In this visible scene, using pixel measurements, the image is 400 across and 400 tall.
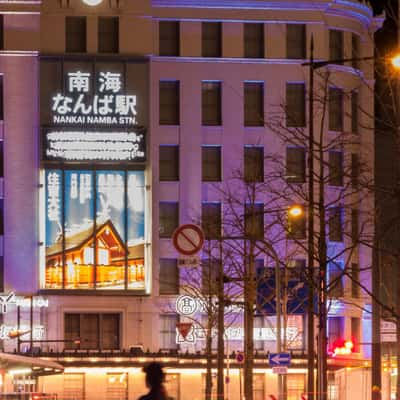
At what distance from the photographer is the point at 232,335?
272 feet

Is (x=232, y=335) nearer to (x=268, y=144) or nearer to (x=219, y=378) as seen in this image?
(x=268, y=144)

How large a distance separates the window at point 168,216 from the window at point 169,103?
4.77 metres

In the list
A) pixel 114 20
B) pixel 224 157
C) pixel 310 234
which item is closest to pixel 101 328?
pixel 224 157

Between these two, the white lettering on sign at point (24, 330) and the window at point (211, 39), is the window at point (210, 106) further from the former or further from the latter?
the white lettering on sign at point (24, 330)

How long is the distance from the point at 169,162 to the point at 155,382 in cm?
6720

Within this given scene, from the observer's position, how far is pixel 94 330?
83688mm

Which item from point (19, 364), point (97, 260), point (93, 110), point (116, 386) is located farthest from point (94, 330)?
point (19, 364)

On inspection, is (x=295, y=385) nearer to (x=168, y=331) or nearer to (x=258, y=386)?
(x=258, y=386)

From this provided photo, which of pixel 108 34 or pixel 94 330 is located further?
pixel 108 34

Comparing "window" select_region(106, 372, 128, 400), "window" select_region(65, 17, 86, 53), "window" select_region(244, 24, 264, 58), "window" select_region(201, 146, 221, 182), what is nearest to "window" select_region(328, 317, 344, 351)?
"window" select_region(201, 146, 221, 182)

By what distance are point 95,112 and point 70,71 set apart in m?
2.91

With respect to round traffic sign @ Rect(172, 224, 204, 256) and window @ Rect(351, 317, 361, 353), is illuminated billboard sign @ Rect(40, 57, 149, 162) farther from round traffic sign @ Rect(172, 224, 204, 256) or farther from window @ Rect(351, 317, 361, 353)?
round traffic sign @ Rect(172, 224, 204, 256)

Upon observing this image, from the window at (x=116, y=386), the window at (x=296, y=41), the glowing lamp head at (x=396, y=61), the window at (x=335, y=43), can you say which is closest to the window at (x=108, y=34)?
the window at (x=296, y=41)

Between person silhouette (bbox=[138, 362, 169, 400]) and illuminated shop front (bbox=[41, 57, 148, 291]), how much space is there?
64224mm
